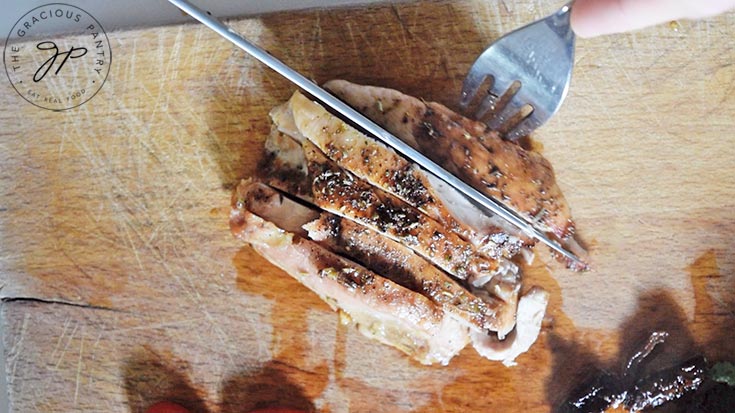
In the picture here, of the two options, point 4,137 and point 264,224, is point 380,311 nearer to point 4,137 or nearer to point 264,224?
point 264,224

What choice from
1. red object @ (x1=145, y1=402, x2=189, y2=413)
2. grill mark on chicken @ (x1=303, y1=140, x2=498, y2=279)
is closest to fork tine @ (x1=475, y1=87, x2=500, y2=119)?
grill mark on chicken @ (x1=303, y1=140, x2=498, y2=279)

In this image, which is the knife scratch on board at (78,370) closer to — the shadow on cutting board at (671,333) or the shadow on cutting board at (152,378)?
the shadow on cutting board at (152,378)

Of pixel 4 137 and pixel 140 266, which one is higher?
pixel 4 137

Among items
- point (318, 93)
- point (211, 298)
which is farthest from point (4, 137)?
point (318, 93)

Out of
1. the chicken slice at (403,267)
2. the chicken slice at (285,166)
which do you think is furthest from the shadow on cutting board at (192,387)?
the chicken slice at (285,166)

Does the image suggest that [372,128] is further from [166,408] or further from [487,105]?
[166,408]

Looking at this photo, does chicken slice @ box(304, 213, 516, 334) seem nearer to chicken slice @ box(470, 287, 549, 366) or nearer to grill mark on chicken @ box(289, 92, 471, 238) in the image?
chicken slice @ box(470, 287, 549, 366)

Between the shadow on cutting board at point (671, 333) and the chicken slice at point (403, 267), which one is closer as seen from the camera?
the chicken slice at point (403, 267)
